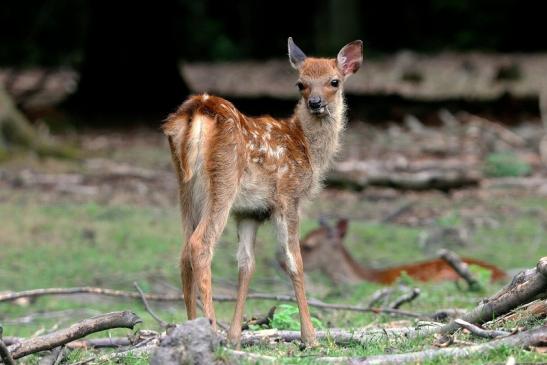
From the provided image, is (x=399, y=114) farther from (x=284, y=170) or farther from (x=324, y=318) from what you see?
(x=284, y=170)

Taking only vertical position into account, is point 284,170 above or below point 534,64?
above

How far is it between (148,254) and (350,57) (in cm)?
476

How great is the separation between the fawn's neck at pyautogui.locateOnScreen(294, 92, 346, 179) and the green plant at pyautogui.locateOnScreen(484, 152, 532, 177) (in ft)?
30.1

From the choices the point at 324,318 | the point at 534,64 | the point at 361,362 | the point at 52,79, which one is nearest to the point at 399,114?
the point at 534,64

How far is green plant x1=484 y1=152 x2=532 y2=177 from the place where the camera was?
16.5 m

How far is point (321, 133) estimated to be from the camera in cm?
761

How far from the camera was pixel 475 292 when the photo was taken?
9.85m

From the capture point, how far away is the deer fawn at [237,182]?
6.36m

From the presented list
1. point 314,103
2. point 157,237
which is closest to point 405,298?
point 314,103

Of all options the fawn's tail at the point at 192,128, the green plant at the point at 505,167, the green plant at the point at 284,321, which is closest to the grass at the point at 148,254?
the green plant at the point at 284,321

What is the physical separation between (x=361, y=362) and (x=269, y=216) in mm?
1639

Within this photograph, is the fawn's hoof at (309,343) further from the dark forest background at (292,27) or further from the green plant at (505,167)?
the dark forest background at (292,27)

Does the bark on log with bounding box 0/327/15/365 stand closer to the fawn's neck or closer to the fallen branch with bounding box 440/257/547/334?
the fallen branch with bounding box 440/257/547/334

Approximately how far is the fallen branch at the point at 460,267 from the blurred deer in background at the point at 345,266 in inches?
28.1
